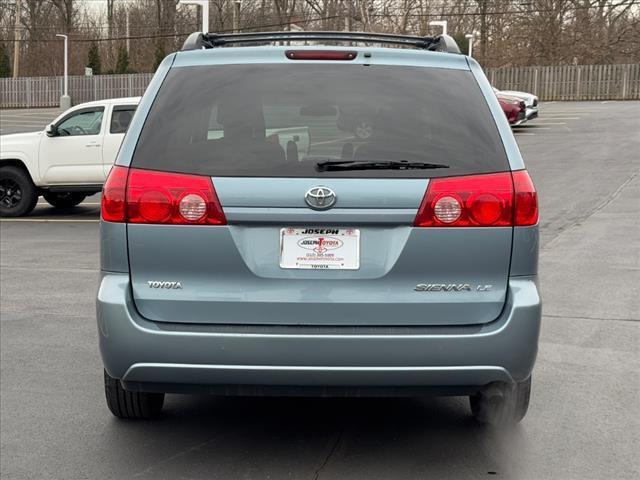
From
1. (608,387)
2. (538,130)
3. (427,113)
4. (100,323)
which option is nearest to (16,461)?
(100,323)

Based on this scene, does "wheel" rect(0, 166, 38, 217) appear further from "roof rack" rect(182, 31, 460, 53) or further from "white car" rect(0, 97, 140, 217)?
"roof rack" rect(182, 31, 460, 53)

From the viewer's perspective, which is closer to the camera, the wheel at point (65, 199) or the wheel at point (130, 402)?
the wheel at point (130, 402)

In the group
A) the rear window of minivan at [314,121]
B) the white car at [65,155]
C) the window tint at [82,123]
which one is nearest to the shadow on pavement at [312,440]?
the rear window of minivan at [314,121]

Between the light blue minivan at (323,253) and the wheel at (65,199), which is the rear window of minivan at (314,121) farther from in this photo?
the wheel at (65,199)

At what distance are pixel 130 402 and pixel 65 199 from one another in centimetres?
1274

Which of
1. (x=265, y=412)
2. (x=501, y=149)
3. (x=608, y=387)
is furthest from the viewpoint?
(x=608, y=387)

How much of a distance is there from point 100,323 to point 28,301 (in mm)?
4515

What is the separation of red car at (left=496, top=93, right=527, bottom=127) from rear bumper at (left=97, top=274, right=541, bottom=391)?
27.8 meters

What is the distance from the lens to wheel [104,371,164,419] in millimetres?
4715

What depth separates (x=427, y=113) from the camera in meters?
4.04

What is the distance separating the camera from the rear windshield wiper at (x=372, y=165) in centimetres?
389

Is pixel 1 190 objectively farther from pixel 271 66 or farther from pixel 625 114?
pixel 625 114

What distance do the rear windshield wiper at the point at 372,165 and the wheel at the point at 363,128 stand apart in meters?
0.12

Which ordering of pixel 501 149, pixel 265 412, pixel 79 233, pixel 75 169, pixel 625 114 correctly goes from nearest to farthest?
pixel 501 149 → pixel 265 412 → pixel 79 233 → pixel 75 169 → pixel 625 114
